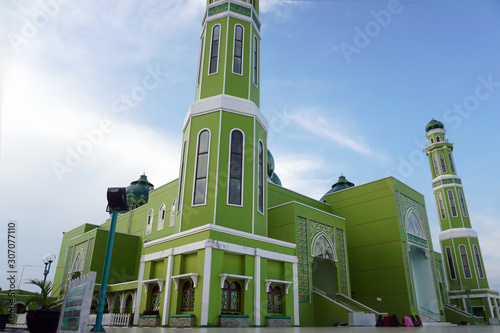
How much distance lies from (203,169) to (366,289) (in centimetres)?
1209

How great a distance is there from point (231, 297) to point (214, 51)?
10.7 m

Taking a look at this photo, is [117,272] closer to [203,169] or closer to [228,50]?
[203,169]

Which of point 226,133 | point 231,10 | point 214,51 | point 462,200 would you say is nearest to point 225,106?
point 226,133

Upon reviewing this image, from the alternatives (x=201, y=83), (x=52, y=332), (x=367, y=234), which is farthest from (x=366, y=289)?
(x=52, y=332)

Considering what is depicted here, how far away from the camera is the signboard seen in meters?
5.59

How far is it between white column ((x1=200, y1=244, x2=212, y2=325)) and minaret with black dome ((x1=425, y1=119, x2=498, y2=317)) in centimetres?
A: 2888

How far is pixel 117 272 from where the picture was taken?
2306cm

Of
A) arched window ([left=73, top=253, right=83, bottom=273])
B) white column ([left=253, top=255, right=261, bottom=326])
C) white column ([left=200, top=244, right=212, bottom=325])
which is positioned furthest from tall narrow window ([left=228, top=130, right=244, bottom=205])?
arched window ([left=73, top=253, right=83, bottom=273])

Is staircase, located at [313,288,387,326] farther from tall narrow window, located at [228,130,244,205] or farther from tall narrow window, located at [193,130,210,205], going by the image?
tall narrow window, located at [193,130,210,205]

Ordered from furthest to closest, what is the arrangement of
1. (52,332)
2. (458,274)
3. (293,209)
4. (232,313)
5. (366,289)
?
(458,274) < (366,289) < (293,209) < (232,313) < (52,332)

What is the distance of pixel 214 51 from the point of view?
16500 millimetres

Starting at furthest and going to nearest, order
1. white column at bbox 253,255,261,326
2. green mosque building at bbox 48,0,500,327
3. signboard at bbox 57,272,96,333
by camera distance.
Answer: green mosque building at bbox 48,0,500,327 → white column at bbox 253,255,261,326 → signboard at bbox 57,272,96,333

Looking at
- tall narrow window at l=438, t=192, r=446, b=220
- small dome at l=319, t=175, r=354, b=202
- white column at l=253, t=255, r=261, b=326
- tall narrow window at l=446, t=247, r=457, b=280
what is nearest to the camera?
white column at l=253, t=255, r=261, b=326

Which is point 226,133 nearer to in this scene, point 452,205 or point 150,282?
point 150,282
